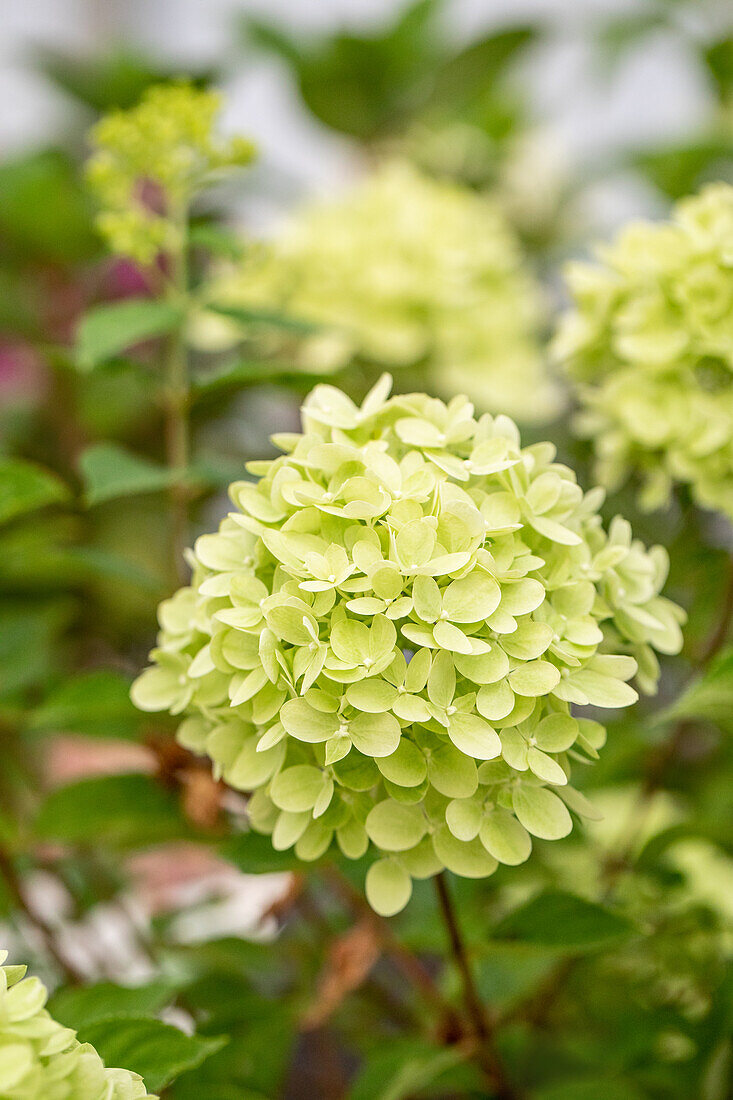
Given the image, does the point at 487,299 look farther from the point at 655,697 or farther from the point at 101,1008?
the point at 101,1008

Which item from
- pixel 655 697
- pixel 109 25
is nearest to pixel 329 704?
pixel 655 697

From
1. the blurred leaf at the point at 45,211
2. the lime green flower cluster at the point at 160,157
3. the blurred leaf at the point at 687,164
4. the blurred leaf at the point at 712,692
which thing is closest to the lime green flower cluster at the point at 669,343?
the blurred leaf at the point at 712,692

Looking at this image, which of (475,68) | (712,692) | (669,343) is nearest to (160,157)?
(669,343)

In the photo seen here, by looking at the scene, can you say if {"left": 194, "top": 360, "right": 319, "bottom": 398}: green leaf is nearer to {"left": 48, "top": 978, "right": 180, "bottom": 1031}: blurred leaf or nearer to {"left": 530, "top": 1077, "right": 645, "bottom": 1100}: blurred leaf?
{"left": 48, "top": 978, "right": 180, "bottom": 1031}: blurred leaf

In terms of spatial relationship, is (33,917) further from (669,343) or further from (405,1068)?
(669,343)

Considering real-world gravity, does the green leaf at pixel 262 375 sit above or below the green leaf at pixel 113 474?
above

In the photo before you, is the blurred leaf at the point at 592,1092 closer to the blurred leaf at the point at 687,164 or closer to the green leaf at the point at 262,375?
the green leaf at the point at 262,375

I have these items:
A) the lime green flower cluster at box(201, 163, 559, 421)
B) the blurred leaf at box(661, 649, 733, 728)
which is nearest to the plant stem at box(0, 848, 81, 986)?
the blurred leaf at box(661, 649, 733, 728)
